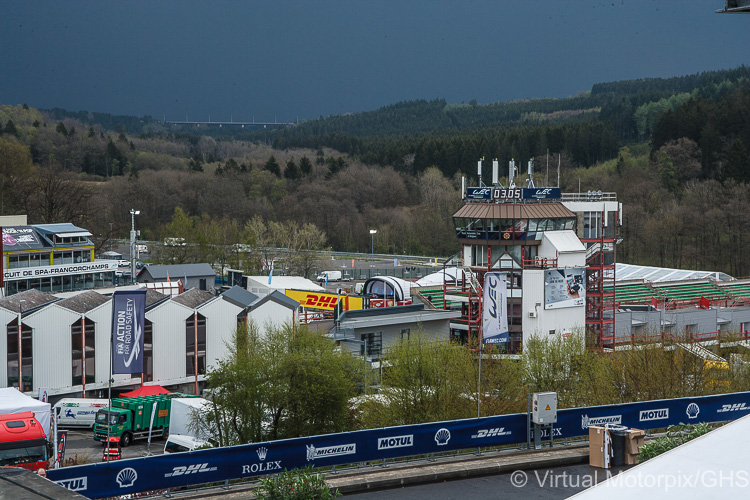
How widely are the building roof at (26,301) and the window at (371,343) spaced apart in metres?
15.0

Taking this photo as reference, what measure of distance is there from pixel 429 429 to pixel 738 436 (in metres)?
11.0

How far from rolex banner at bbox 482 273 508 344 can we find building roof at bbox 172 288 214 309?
17.9m

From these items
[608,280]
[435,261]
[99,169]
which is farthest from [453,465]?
[99,169]

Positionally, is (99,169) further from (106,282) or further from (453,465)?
(453,465)

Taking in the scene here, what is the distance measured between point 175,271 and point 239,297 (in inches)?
765

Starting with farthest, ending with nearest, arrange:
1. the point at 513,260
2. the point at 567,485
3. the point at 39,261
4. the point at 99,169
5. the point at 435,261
→ the point at 99,169, the point at 435,261, the point at 39,261, the point at 513,260, the point at 567,485

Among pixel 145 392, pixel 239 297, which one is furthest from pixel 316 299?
pixel 145 392

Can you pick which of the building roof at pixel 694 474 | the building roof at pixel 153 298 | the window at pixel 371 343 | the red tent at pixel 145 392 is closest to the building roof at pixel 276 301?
the window at pixel 371 343

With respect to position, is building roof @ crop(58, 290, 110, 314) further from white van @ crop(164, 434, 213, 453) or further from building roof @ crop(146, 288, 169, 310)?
white van @ crop(164, 434, 213, 453)

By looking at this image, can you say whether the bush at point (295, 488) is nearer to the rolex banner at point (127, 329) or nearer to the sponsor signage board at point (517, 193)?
the rolex banner at point (127, 329)

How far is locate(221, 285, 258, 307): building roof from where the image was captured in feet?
133

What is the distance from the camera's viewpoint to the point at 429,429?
18562 mm

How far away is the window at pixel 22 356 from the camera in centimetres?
3469

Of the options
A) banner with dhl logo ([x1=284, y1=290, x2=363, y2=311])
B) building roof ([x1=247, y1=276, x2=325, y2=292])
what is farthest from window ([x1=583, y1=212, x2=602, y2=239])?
building roof ([x1=247, y1=276, x2=325, y2=292])
